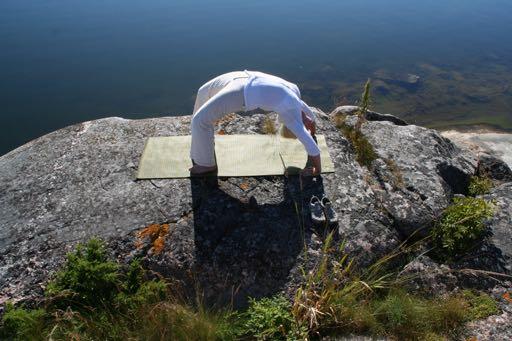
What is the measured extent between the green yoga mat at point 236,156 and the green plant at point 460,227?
1.41 m

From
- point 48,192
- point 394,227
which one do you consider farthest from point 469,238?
point 48,192

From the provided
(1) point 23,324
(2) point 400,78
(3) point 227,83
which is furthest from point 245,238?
(2) point 400,78

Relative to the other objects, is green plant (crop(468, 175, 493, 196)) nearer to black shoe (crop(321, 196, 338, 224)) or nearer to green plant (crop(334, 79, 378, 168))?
green plant (crop(334, 79, 378, 168))

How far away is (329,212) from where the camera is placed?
4727 mm

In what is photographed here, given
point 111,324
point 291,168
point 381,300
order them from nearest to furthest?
1. point 111,324
2. point 381,300
3. point 291,168

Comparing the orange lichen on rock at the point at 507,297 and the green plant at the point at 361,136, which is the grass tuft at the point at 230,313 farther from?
the green plant at the point at 361,136

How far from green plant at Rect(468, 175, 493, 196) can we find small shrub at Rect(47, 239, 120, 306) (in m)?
4.61

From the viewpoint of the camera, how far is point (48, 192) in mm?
5086

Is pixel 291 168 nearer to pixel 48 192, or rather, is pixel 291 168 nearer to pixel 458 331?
pixel 458 331

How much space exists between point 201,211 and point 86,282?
1.38 meters

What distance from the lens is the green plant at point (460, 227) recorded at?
4.71 metres

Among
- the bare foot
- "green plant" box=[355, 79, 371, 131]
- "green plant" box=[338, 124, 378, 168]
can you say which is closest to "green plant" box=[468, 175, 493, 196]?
"green plant" box=[338, 124, 378, 168]

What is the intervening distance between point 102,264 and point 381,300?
103 inches

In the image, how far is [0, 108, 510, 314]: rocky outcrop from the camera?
434cm
